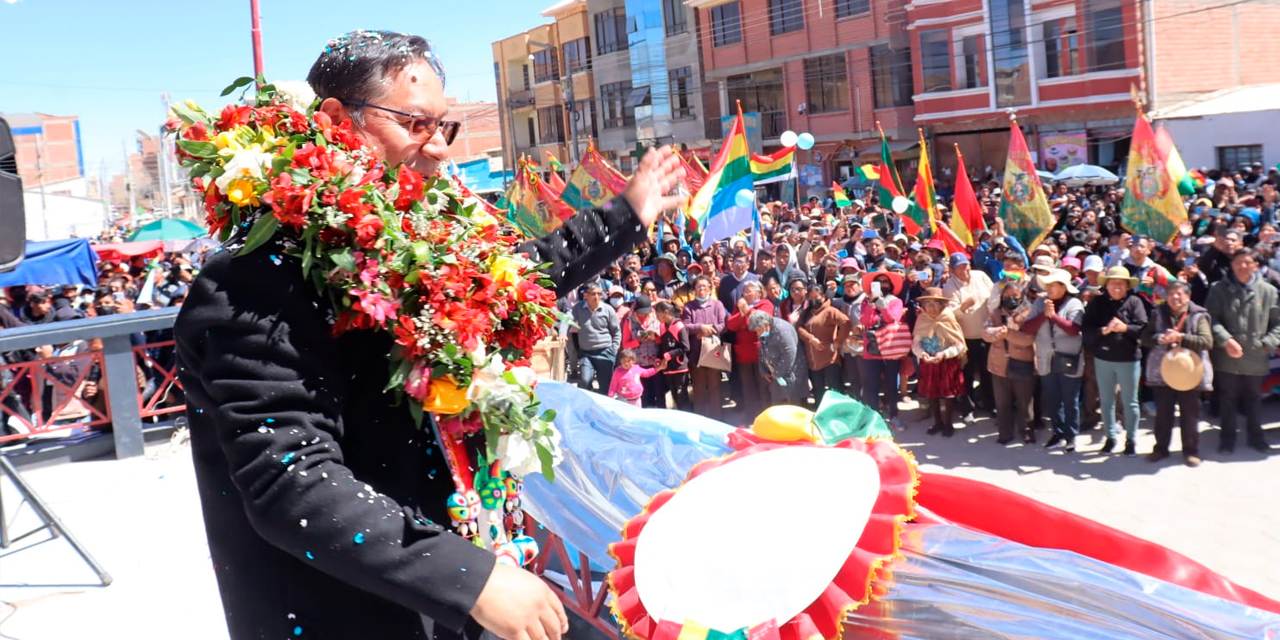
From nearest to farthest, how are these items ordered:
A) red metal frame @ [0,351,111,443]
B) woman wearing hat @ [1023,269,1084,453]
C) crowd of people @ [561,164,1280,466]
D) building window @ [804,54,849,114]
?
red metal frame @ [0,351,111,443] → crowd of people @ [561,164,1280,466] → woman wearing hat @ [1023,269,1084,453] → building window @ [804,54,849,114]

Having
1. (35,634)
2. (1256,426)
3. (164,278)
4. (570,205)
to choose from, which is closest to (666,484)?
(35,634)

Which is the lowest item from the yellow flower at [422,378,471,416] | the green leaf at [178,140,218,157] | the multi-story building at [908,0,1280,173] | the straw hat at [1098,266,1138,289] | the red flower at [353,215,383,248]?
the straw hat at [1098,266,1138,289]

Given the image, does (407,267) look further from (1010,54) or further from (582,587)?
(1010,54)

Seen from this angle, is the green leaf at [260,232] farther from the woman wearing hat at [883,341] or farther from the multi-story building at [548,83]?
the multi-story building at [548,83]

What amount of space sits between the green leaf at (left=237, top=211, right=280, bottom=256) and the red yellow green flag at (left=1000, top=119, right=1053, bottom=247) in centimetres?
1298

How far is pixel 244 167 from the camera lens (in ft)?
5.18

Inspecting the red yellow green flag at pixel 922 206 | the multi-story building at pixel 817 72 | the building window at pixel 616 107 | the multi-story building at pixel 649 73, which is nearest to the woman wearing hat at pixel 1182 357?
the red yellow green flag at pixel 922 206

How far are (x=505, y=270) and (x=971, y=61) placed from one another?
28.9 meters

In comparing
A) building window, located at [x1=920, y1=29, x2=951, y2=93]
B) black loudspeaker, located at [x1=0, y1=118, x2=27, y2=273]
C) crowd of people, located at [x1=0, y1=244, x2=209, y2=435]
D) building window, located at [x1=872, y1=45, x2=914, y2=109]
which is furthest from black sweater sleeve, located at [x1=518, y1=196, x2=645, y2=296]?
building window, located at [x1=872, y1=45, x2=914, y2=109]

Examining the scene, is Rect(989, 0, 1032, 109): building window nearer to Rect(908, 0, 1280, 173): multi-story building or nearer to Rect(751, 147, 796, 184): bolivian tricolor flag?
Rect(908, 0, 1280, 173): multi-story building

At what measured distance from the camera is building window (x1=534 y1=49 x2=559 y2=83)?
46150mm

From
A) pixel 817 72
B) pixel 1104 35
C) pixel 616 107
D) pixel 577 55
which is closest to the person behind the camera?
pixel 1104 35

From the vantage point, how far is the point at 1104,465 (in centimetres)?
844

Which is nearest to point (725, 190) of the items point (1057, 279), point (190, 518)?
point (1057, 279)
